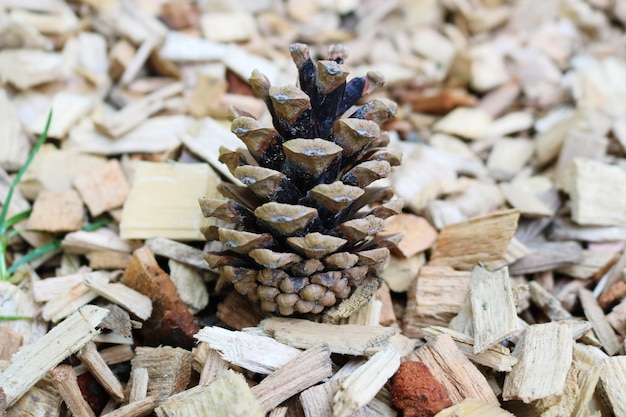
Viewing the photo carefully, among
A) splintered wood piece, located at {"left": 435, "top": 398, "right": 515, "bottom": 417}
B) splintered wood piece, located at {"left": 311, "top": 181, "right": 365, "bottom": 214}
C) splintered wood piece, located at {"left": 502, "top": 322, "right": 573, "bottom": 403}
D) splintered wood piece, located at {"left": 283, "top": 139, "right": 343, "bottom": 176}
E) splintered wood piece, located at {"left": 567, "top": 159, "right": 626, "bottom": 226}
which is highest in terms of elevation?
splintered wood piece, located at {"left": 283, "top": 139, "right": 343, "bottom": 176}

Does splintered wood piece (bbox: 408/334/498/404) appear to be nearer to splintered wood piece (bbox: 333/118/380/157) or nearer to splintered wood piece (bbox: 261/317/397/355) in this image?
splintered wood piece (bbox: 261/317/397/355)

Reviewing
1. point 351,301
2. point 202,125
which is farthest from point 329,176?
point 202,125

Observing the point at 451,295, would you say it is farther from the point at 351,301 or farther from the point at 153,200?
the point at 153,200

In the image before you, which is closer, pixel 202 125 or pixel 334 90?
pixel 334 90

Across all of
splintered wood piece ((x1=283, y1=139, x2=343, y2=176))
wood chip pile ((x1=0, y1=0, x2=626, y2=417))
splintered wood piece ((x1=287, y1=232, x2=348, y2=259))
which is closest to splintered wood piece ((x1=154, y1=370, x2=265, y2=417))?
wood chip pile ((x1=0, y1=0, x2=626, y2=417))

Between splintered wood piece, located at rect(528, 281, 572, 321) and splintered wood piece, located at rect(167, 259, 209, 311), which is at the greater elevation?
splintered wood piece, located at rect(528, 281, 572, 321)

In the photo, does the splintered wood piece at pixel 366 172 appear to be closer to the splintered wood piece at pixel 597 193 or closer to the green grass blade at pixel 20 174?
the splintered wood piece at pixel 597 193

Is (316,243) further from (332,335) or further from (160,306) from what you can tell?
(160,306)
